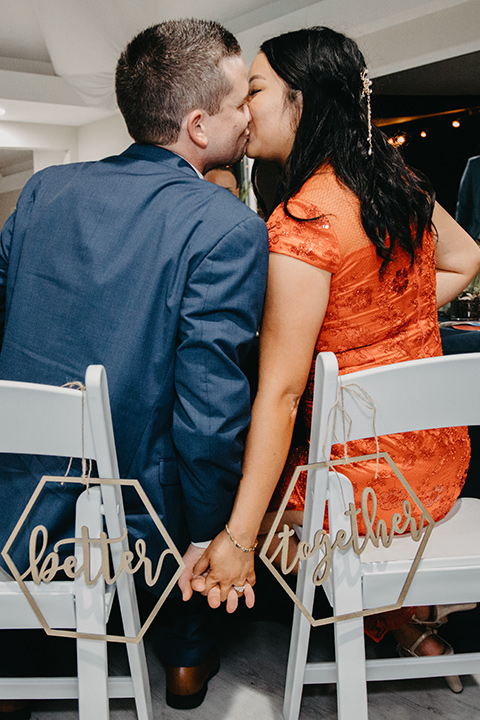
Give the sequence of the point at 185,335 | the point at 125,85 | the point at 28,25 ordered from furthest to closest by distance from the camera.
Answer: the point at 28,25 → the point at 125,85 → the point at 185,335

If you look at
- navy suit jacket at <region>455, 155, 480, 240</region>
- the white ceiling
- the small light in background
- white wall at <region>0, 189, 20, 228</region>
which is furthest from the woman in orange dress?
white wall at <region>0, 189, 20, 228</region>

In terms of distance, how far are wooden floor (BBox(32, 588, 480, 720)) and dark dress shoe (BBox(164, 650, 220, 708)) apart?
0.02 meters

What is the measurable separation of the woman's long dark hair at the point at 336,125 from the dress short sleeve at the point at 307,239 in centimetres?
10

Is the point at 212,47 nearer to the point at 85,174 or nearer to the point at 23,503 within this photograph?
the point at 85,174

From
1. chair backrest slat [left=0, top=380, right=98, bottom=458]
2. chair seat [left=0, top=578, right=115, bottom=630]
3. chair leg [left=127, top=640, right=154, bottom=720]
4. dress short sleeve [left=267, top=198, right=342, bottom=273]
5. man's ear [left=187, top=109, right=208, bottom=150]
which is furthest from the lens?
man's ear [left=187, top=109, right=208, bottom=150]

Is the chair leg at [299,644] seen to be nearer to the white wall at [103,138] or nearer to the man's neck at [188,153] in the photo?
the man's neck at [188,153]

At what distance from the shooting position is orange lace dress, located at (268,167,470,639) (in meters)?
1.13

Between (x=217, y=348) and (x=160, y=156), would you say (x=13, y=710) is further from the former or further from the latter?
(x=160, y=156)

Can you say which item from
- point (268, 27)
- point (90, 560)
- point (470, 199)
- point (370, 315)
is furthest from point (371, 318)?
point (268, 27)

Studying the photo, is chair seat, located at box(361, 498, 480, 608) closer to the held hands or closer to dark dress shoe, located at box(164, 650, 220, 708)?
the held hands

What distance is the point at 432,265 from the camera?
1.29 m

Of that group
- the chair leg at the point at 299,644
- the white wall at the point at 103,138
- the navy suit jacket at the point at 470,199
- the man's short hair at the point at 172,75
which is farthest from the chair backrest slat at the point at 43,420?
the white wall at the point at 103,138

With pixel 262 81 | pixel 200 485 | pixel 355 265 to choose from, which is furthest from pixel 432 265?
pixel 200 485

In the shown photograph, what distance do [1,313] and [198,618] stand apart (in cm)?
Answer: 82
